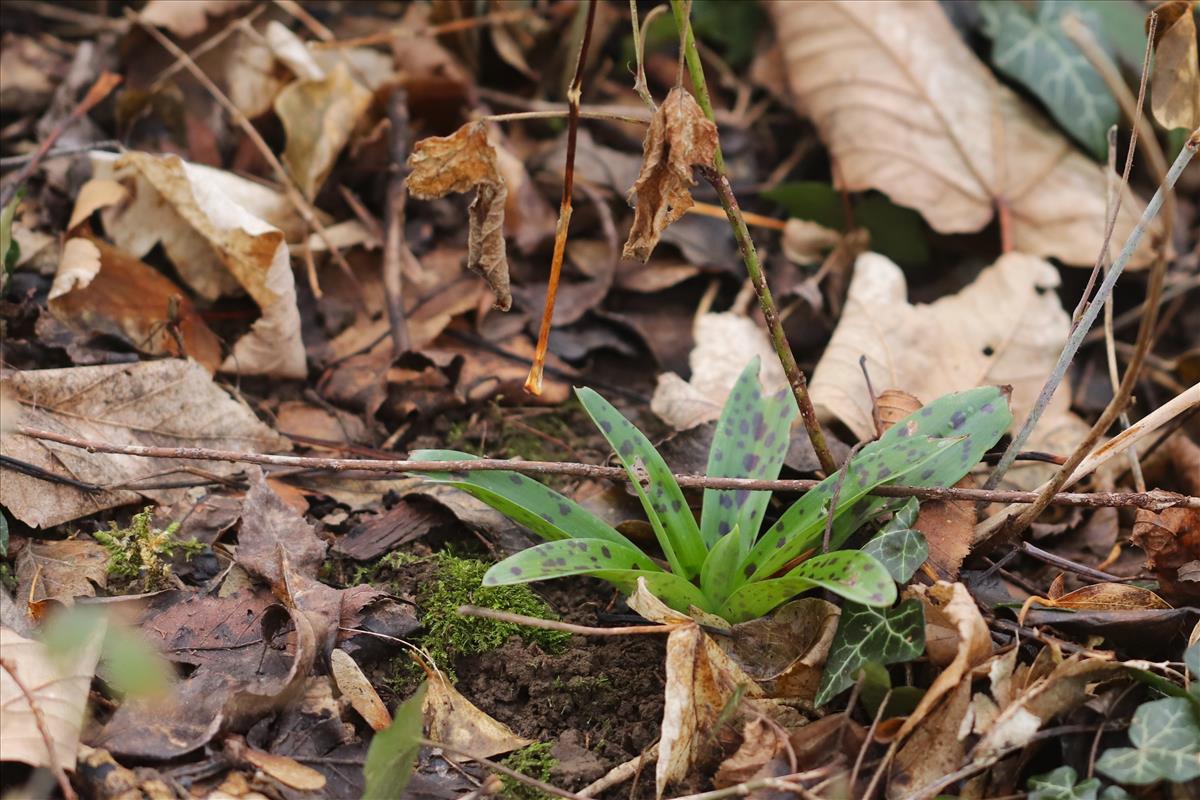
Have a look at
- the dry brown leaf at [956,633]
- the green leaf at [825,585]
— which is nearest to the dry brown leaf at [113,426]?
the green leaf at [825,585]

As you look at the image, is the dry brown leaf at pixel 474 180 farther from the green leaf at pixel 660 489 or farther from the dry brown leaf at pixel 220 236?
the dry brown leaf at pixel 220 236

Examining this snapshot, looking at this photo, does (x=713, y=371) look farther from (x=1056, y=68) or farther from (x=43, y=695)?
(x=43, y=695)

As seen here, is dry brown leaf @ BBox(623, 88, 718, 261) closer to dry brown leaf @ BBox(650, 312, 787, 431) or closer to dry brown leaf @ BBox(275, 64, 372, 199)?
dry brown leaf @ BBox(650, 312, 787, 431)

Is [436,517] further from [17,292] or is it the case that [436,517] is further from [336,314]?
[17,292]

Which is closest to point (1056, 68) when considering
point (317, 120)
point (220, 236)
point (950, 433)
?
point (950, 433)

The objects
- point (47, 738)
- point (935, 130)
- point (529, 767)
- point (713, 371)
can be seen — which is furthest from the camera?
point (935, 130)

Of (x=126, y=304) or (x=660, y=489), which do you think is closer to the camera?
(x=660, y=489)

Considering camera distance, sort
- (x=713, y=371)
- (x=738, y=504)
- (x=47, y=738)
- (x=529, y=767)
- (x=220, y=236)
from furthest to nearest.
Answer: (x=713, y=371)
(x=220, y=236)
(x=738, y=504)
(x=529, y=767)
(x=47, y=738)
